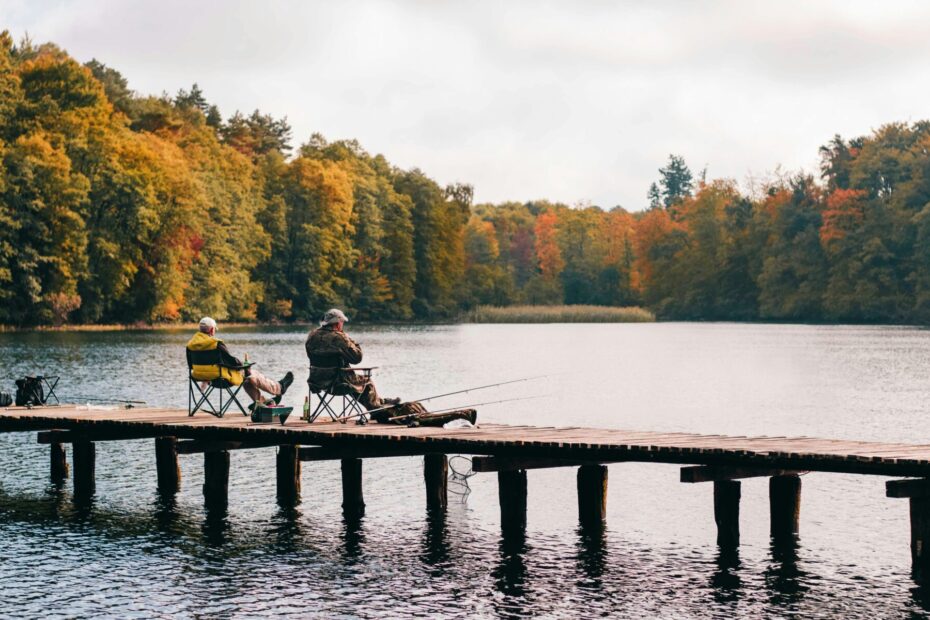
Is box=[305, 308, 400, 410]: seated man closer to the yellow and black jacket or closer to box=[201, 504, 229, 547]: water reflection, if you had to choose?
the yellow and black jacket

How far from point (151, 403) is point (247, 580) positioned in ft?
66.0

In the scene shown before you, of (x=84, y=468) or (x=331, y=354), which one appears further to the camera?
(x=84, y=468)

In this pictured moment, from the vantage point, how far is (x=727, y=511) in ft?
54.7

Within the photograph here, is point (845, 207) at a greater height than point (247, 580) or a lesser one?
greater

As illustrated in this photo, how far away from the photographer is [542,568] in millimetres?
15406

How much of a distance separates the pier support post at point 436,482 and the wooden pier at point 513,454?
0.02 m

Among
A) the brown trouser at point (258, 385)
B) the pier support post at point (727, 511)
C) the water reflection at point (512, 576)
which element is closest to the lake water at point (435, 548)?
the water reflection at point (512, 576)

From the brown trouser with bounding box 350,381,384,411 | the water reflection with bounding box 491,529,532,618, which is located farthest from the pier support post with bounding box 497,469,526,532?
the brown trouser with bounding box 350,381,384,411

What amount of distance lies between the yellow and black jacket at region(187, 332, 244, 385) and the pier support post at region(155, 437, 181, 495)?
58.0 inches

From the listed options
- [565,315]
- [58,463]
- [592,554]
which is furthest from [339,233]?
[592,554]

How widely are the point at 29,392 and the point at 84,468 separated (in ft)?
6.43

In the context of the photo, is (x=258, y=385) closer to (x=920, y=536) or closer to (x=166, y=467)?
(x=166, y=467)

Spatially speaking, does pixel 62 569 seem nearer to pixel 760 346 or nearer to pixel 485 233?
pixel 760 346

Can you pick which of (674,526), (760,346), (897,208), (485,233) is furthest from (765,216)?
(674,526)
